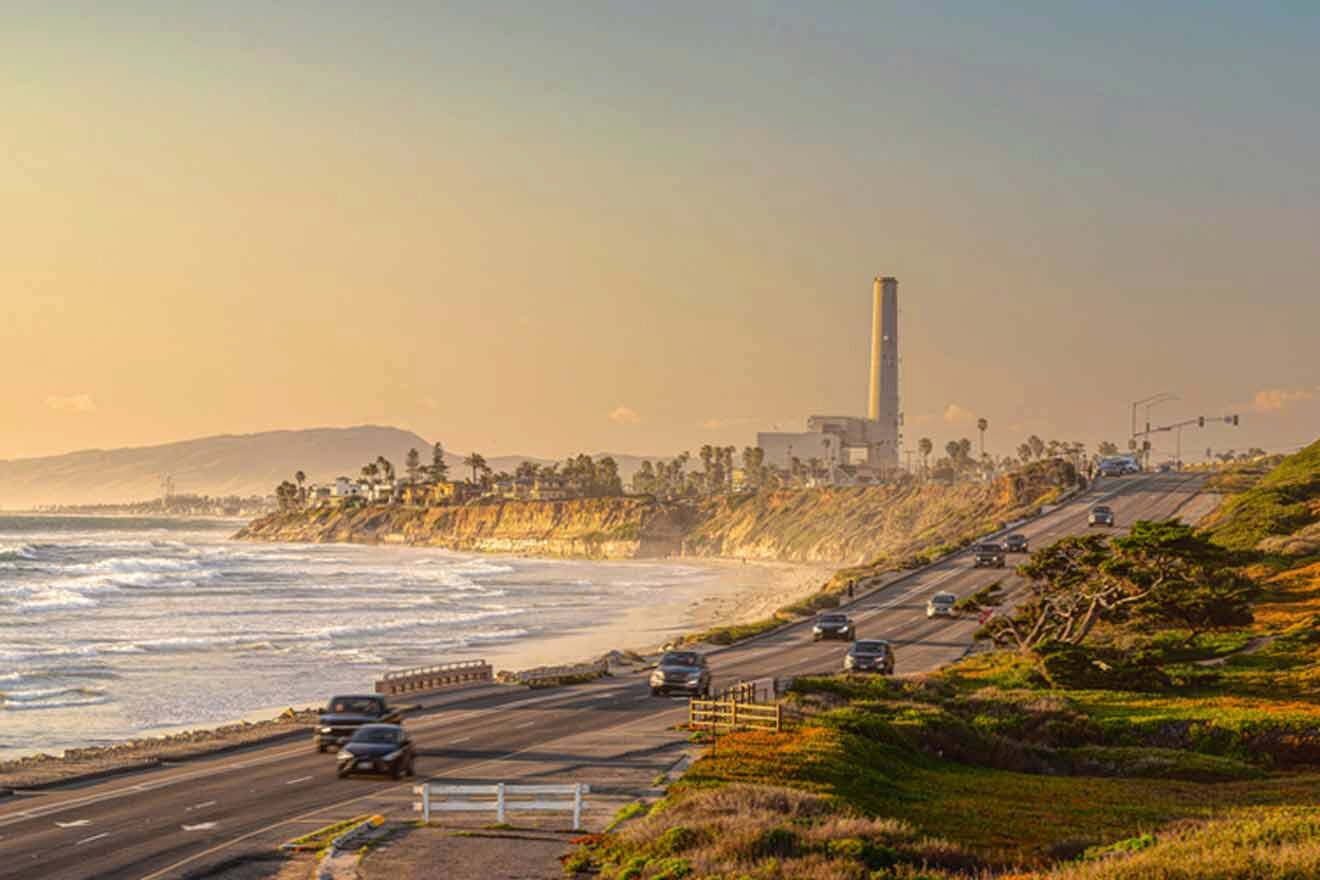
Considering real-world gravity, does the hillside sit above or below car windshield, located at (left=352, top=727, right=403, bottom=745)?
above

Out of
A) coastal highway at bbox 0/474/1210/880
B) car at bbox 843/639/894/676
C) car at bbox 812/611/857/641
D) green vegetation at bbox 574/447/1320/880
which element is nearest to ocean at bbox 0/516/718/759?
coastal highway at bbox 0/474/1210/880

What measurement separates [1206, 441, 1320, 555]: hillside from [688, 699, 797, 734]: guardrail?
5894 centimetres

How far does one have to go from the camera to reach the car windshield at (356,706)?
44.8 meters

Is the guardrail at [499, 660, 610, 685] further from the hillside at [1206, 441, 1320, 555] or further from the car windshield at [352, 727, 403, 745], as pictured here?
the hillside at [1206, 441, 1320, 555]

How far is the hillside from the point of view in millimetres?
94812

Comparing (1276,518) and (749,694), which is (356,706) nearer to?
(749,694)

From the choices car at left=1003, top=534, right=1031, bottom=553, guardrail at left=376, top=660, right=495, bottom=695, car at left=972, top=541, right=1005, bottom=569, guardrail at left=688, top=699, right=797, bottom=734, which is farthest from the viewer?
car at left=1003, top=534, right=1031, bottom=553

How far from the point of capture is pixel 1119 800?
109ft

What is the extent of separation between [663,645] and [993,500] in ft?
351

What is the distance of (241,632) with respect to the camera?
101938 millimetres

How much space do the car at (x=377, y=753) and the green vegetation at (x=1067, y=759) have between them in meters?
9.28

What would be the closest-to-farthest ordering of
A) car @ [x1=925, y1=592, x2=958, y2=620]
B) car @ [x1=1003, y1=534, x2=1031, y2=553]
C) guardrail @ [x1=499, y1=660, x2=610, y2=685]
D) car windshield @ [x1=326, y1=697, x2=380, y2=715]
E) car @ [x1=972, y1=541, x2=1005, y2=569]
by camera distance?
car windshield @ [x1=326, y1=697, x2=380, y2=715] < guardrail @ [x1=499, y1=660, x2=610, y2=685] < car @ [x1=925, y1=592, x2=958, y2=620] < car @ [x1=972, y1=541, x2=1005, y2=569] < car @ [x1=1003, y1=534, x2=1031, y2=553]

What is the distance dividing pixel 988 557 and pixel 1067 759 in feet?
240

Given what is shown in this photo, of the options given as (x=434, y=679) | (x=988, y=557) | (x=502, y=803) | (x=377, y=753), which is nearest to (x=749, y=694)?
(x=377, y=753)
